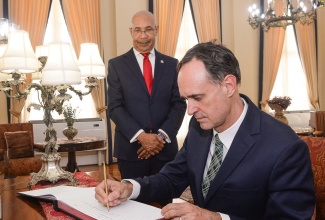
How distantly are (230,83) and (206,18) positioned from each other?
743 centimetres

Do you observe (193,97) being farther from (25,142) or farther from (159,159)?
(25,142)

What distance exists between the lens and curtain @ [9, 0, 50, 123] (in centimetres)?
725

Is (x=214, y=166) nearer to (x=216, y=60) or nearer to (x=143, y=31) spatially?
(x=216, y=60)

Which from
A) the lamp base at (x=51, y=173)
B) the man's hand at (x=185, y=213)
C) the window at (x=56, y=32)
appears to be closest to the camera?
the man's hand at (x=185, y=213)

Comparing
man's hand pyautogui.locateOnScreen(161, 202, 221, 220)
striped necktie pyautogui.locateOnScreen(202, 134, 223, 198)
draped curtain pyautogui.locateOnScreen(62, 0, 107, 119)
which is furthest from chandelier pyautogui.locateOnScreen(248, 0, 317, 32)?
man's hand pyautogui.locateOnScreen(161, 202, 221, 220)

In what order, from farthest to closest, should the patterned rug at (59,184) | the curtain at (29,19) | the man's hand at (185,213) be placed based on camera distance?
the curtain at (29,19) → the patterned rug at (59,184) → the man's hand at (185,213)

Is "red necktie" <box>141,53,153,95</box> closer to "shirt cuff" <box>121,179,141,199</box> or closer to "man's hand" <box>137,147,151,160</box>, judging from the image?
"man's hand" <box>137,147,151,160</box>

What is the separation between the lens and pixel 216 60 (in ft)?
4.75

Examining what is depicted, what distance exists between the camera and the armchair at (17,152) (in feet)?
16.9

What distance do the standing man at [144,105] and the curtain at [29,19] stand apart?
4.92m

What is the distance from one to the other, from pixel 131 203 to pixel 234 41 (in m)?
7.61

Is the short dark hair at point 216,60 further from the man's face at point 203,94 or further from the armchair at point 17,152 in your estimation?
the armchair at point 17,152

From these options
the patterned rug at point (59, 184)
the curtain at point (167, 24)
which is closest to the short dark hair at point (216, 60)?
the patterned rug at point (59, 184)

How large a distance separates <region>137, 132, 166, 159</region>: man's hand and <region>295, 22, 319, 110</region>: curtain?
7.59 meters
